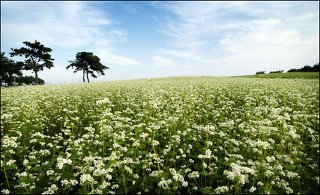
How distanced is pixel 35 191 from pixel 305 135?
8.46 m

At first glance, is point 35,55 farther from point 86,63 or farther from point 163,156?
point 163,156

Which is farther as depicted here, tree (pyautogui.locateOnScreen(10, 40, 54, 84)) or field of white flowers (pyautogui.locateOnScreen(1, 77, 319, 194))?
tree (pyautogui.locateOnScreen(10, 40, 54, 84))

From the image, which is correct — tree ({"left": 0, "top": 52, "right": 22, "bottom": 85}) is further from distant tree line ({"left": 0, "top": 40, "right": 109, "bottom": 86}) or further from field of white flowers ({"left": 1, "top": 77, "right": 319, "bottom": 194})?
field of white flowers ({"left": 1, "top": 77, "right": 319, "bottom": 194})

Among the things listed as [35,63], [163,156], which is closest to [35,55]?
[35,63]

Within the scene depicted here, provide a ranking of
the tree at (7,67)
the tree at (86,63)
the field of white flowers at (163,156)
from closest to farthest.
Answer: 1. the field of white flowers at (163,156)
2. the tree at (7,67)
3. the tree at (86,63)

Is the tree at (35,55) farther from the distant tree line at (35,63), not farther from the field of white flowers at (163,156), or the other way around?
the field of white flowers at (163,156)

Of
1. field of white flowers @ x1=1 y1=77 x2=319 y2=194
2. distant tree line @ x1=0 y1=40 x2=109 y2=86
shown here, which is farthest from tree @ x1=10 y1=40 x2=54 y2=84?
field of white flowers @ x1=1 y1=77 x2=319 y2=194

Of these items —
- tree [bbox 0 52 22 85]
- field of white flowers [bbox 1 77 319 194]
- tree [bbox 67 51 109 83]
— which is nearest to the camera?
field of white flowers [bbox 1 77 319 194]

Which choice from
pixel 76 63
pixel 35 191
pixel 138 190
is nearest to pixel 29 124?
pixel 35 191

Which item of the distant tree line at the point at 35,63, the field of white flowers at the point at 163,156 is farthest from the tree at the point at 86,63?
the field of white flowers at the point at 163,156

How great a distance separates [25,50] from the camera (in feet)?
226

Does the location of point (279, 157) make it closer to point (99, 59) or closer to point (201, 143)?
point (201, 143)

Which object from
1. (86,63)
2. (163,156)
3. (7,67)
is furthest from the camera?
(86,63)

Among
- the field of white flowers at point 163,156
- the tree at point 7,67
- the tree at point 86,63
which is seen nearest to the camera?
the field of white flowers at point 163,156
